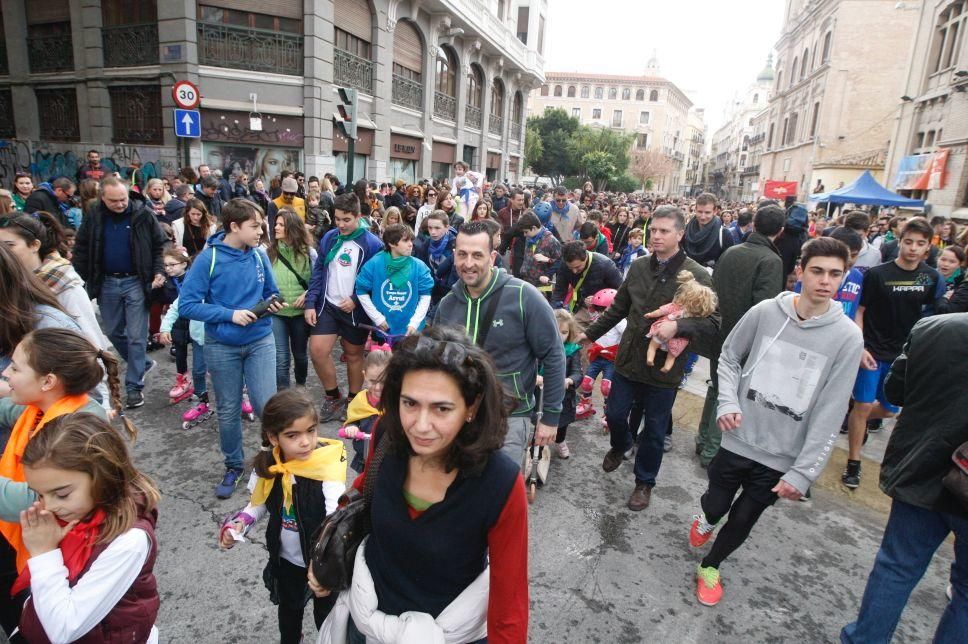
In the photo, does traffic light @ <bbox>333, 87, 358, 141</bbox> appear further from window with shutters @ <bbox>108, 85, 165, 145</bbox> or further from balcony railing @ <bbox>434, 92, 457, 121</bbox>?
balcony railing @ <bbox>434, 92, 457, 121</bbox>

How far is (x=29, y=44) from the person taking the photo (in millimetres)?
16781

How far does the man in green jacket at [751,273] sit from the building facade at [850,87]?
34528 millimetres

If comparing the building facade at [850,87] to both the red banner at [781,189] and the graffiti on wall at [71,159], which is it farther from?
the graffiti on wall at [71,159]

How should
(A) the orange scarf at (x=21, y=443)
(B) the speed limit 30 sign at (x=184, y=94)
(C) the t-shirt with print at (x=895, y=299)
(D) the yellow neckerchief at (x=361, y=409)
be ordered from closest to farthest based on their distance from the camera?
(A) the orange scarf at (x=21, y=443)
(D) the yellow neckerchief at (x=361, y=409)
(C) the t-shirt with print at (x=895, y=299)
(B) the speed limit 30 sign at (x=184, y=94)

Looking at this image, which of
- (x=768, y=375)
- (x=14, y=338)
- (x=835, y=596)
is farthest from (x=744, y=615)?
(x=14, y=338)

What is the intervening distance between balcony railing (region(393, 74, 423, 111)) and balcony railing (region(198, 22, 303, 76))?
4946 millimetres

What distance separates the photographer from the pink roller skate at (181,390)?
527 centimetres

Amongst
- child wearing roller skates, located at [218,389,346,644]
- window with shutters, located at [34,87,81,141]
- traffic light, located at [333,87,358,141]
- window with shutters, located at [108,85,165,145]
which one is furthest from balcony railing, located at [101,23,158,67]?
child wearing roller skates, located at [218,389,346,644]

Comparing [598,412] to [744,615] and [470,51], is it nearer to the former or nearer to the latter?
[744,615]

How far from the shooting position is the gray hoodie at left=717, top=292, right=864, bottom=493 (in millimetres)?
2766

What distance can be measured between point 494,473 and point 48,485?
1370 millimetres

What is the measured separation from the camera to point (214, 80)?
14.2 m

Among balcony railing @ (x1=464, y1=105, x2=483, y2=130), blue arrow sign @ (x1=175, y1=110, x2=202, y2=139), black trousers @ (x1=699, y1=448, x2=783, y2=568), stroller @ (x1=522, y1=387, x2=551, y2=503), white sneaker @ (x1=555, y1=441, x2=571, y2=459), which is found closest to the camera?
black trousers @ (x1=699, y1=448, x2=783, y2=568)

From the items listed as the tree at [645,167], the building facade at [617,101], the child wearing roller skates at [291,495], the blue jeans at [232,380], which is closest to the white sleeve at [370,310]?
the blue jeans at [232,380]
